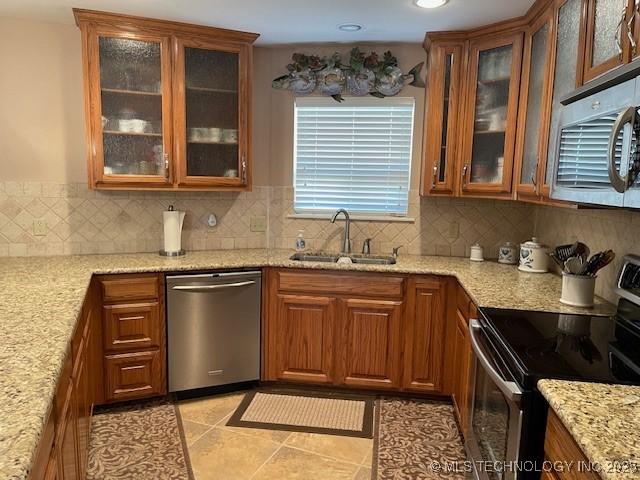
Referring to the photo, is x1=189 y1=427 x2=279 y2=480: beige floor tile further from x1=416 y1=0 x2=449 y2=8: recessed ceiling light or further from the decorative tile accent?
x1=416 y1=0 x2=449 y2=8: recessed ceiling light

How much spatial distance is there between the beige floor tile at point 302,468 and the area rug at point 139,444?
1.24 feet

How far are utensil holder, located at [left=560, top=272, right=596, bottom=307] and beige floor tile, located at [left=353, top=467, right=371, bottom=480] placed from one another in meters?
1.23

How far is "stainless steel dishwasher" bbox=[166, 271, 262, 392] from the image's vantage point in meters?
2.88

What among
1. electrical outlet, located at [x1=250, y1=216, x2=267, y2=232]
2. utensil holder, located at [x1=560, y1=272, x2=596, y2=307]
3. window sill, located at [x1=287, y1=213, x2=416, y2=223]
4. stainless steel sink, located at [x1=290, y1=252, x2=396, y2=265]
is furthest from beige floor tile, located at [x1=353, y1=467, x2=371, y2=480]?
electrical outlet, located at [x1=250, y1=216, x2=267, y2=232]

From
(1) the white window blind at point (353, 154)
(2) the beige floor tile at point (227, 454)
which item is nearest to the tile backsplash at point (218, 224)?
(1) the white window blind at point (353, 154)

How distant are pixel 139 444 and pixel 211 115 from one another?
1.99 metres

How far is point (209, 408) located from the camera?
292cm

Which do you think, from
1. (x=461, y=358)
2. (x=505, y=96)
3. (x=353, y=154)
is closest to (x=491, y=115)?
(x=505, y=96)

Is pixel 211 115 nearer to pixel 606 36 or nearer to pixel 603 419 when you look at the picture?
pixel 606 36

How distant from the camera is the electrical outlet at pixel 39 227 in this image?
3.07 metres

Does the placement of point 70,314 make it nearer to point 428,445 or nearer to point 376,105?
point 428,445

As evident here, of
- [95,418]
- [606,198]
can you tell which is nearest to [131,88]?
[95,418]

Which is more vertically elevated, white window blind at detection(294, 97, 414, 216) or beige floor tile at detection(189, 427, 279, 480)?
white window blind at detection(294, 97, 414, 216)

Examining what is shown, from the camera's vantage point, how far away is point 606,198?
4.68ft
